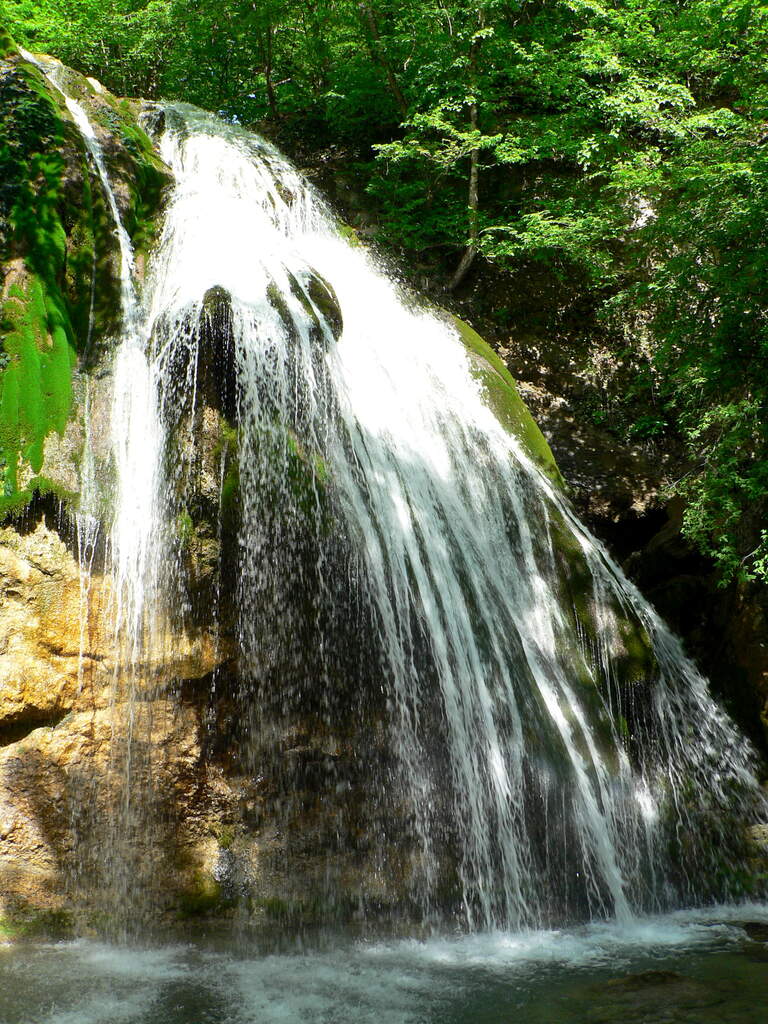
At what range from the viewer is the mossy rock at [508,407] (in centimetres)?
805

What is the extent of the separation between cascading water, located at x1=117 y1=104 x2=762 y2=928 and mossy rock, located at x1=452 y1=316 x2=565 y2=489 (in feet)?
2.00

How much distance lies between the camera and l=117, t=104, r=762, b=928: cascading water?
5359mm

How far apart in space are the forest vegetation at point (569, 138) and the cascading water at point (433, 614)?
170 centimetres

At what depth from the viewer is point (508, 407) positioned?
27.3 feet

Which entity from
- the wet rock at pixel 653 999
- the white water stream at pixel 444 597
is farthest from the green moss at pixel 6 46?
the wet rock at pixel 653 999

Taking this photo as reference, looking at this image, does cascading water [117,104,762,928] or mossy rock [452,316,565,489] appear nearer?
cascading water [117,104,762,928]

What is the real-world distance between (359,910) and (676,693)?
3.47 meters

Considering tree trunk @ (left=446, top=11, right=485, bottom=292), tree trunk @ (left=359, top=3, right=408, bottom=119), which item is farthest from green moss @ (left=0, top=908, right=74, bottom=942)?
tree trunk @ (left=359, top=3, right=408, bottom=119)

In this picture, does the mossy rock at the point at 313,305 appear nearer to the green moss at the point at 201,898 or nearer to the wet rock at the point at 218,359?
the wet rock at the point at 218,359

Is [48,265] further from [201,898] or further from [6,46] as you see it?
[201,898]

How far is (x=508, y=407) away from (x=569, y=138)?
4.93 meters

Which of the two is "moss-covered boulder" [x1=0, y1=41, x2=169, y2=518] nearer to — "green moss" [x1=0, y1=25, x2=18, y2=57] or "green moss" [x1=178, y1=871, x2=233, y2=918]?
"green moss" [x1=0, y1=25, x2=18, y2=57]

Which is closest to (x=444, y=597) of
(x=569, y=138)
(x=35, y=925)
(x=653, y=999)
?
(x=653, y=999)

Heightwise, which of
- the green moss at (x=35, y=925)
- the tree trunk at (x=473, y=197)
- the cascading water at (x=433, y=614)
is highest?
the tree trunk at (x=473, y=197)
